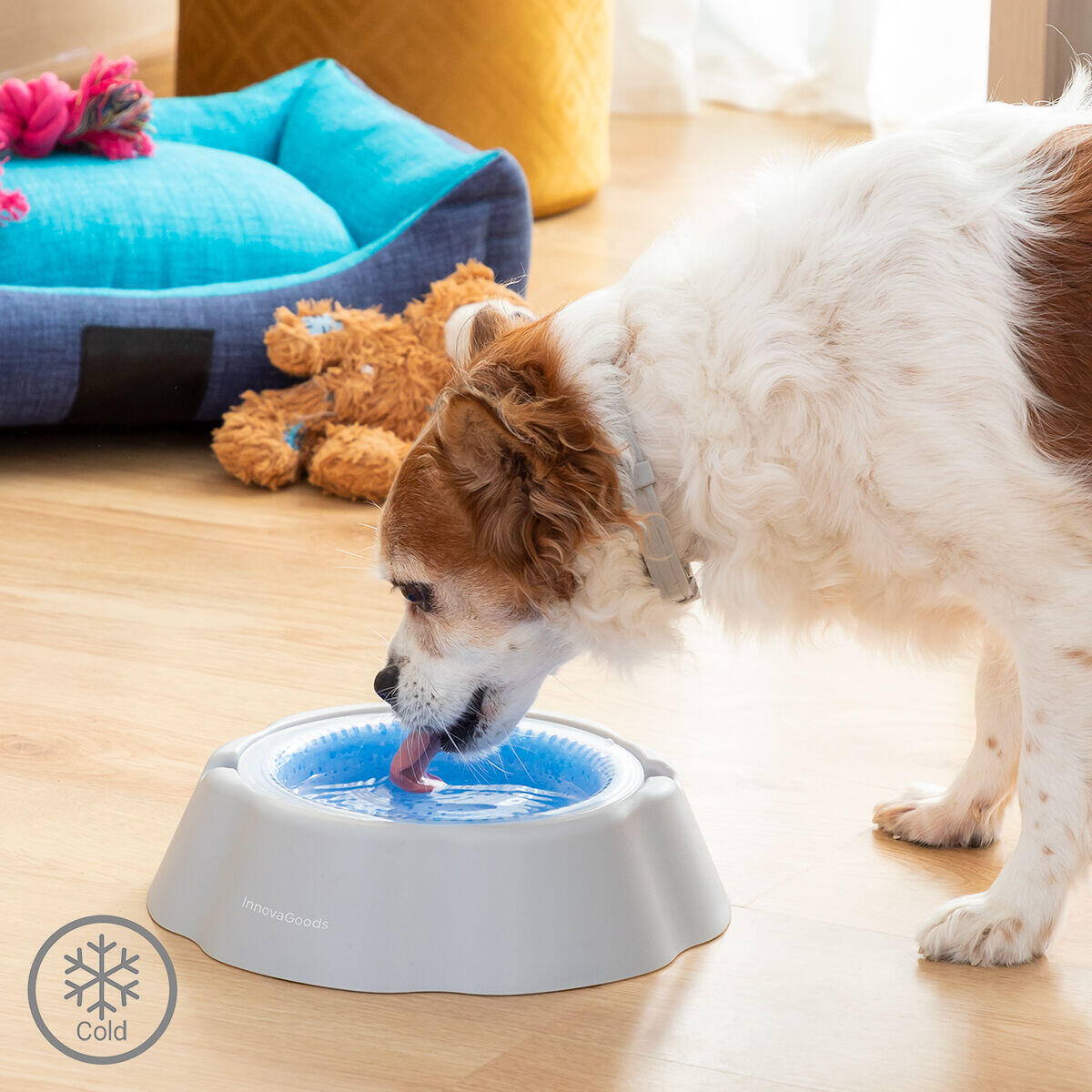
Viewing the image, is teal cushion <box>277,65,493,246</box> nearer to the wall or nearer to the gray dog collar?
the gray dog collar

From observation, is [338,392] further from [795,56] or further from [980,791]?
[795,56]

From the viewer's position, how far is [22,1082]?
4.60ft

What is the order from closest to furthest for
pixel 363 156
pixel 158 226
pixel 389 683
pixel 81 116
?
pixel 389 683, pixel 158 226, pixel 81 116, pixel 363 156

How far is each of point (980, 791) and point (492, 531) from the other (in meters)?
0.77

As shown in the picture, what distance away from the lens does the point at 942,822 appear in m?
1.95

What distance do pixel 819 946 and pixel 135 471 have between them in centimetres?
198

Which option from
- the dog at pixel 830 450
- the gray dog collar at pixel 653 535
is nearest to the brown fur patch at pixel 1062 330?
the dog at pixel 830 450

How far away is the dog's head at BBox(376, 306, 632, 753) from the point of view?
160 cm

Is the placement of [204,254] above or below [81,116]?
below

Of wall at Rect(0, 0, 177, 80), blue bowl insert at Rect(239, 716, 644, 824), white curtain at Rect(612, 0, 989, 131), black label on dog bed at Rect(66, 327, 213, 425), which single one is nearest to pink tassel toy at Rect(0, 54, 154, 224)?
black label on dog bed at Rect(66, 327, 213, 425)

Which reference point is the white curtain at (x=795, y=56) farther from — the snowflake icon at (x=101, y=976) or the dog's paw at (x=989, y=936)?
the snowflake icon at (x=101, y=976)

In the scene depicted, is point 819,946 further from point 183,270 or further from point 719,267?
point 183,270

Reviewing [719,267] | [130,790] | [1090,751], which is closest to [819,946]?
[1090,751]

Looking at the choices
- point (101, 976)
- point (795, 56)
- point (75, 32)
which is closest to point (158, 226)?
point (101, 976)
